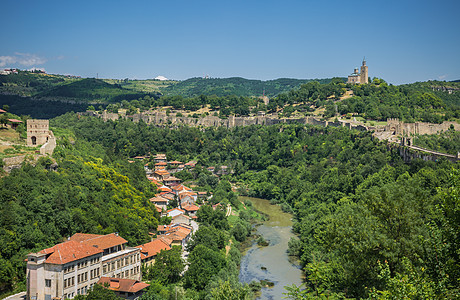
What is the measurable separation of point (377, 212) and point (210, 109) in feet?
242

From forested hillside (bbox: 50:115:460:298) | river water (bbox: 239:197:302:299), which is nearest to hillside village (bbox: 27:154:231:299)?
river water (bbox: 239:197:302:299)

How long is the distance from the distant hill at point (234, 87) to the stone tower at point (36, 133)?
127m

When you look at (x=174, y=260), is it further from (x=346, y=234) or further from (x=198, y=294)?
(x=346, y=234)

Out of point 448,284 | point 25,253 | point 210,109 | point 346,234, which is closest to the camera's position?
point 448,284

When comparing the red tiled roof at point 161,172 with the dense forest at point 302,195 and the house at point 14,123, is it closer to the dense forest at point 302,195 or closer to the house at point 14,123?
the dense forest at point 302,195

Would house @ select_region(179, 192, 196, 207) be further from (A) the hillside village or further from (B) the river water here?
(A) the hillside village

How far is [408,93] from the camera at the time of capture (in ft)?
240

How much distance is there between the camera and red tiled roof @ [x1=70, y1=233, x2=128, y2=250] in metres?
25.2

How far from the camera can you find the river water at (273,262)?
30.0 m

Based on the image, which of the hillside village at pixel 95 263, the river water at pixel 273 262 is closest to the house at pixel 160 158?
the river water at pixel 273 262

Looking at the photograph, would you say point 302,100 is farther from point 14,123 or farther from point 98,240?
point 98,240

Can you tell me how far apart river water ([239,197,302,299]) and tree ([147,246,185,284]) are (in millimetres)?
4997

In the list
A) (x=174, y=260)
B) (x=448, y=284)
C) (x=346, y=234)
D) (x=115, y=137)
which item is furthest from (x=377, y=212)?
(x=115, y=137)

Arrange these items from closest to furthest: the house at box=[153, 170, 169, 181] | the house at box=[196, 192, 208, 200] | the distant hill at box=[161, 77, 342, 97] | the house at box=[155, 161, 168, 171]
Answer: the house at box=[196, 192, 208, 200]
the house at box=[153, 170, 169, 181]
the house at box=[155, 161, 168, 171]
the distant hill at box=[161, 77, 342, 97]
